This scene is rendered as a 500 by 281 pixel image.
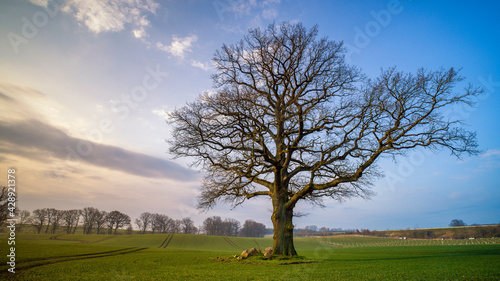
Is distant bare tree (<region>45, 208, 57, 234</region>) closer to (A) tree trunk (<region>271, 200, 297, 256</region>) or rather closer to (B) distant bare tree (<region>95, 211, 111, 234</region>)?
(B) distant bare tree (<region>95, 211, 111, 234</region>)

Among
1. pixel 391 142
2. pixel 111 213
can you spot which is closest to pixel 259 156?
pixel 391 142

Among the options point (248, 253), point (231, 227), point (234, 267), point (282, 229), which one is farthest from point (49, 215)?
point (234, 267)

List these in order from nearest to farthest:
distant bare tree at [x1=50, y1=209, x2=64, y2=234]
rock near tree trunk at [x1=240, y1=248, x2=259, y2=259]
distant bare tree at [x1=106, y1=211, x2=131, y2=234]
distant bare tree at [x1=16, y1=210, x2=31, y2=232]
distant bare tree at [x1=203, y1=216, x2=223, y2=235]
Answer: rock near tree trunk at [x1=240, y1=248, x2=259, y2=259] < distant bare tree at [x1=16, y1=210, x2=31, y2=232] < distant bare tree at [x1=50, y1=209, x2=64, y2=234] < distant bare tree at [x1=106, y1=211, x2=131, y2=234] < distant bare tree at [x1=203, y1=216, x2=223, y2=235]

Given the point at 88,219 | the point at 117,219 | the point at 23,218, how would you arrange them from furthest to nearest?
the point at 117,219
the point at 88,219
the point at 23,218

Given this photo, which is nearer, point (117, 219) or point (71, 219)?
point (71, 219)

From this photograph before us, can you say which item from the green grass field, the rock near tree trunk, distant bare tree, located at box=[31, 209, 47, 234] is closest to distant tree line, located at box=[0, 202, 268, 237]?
distant bare tree, located at box=[31, 209, 47, 234]

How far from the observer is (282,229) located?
16891mm

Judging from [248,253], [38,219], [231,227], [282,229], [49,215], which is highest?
[282,229]

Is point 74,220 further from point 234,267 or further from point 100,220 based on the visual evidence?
point 234,267

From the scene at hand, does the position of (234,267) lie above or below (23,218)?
above

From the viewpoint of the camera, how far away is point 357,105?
16.4m

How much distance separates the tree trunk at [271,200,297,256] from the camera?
54.5ft

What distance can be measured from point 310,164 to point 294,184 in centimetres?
237

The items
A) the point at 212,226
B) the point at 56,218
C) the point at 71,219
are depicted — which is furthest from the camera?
the point at 212,226
